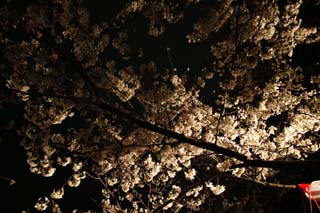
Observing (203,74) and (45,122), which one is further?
(203,74)

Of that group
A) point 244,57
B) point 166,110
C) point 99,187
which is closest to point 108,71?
point 166,110

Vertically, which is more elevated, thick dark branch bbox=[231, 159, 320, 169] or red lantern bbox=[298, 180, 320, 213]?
thick dark branch bbox=[231, 159, 320, 169]

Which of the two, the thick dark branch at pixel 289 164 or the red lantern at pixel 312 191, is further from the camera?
the red lantern at pixel 312 191

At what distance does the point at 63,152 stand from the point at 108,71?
96.6 inches

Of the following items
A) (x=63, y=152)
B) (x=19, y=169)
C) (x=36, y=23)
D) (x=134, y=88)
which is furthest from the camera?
(x=19, y=169)

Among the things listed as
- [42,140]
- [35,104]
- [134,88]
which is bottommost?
[42,140]

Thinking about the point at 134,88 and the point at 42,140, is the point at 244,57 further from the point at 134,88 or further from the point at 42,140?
the point at 42,140

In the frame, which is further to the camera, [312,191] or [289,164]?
[312,191]

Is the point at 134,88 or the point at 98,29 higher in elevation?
the point at 98,29

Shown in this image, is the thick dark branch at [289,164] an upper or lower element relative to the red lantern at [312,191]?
upper

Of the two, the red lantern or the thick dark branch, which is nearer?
the thick dark branch

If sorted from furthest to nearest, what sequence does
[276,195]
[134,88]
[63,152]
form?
[276,195]
[63,152]
[134,88]

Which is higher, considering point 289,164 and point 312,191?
point 289,164

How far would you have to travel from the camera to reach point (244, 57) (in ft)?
26.0
